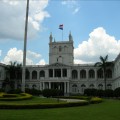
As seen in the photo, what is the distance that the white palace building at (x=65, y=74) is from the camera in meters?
101

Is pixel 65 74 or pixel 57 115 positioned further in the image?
pixel 65 74

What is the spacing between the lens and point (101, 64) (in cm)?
9400

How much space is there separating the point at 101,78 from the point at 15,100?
6766 cm

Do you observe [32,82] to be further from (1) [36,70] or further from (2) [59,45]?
(2) [59,45]

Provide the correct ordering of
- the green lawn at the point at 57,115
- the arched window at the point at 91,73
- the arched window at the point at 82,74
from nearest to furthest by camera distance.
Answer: the green lawn at the point at 57,115, the arched window at the point at 91,73, the arched window at the point at 82,74

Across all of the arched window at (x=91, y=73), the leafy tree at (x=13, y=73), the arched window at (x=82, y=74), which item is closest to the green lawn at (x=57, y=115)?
the leafy tree at (x=13, y=73)

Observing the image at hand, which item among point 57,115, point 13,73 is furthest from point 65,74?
point 57,115

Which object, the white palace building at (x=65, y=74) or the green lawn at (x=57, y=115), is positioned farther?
the white palace building at (x=65, y=74)

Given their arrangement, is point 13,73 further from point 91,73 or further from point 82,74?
point 91,73

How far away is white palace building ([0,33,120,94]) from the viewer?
101 metres

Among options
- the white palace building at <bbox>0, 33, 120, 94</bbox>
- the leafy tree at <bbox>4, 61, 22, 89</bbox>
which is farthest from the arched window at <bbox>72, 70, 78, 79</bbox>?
the leafy tree at <bbox>4, 61, 22, 89</bbox>

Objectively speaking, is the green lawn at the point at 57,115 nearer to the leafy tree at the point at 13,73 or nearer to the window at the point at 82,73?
the leafy tree at the point at 13,73

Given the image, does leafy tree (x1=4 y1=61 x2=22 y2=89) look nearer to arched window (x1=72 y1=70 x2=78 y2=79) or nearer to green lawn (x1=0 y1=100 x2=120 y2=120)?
arched window (x1=72 y1=70 x2=78 y2=79)

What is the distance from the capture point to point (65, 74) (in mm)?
104562
